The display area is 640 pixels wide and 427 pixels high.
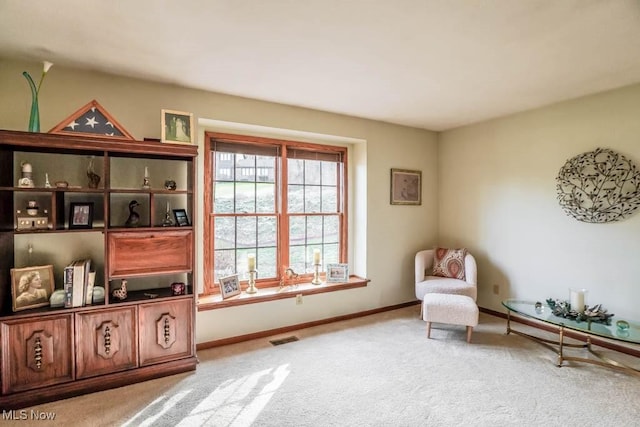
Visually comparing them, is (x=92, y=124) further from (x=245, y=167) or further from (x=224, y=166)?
(x=245, y=167)

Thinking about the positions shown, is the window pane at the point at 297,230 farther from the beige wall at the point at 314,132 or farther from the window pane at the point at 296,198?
the beige wall at the point at 314,132

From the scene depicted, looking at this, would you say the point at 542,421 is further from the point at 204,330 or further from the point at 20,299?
the point at 20,299

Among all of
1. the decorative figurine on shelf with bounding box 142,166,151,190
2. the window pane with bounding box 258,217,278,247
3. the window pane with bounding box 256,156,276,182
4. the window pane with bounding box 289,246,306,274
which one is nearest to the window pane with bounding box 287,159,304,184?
the window pane with bounding box 256,156,276,182

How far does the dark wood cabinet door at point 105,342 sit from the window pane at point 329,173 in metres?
2.59

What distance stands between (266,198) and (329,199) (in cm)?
89

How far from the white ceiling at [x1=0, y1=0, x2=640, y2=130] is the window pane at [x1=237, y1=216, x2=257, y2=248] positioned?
1335mm

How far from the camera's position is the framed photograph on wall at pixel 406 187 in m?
4.43

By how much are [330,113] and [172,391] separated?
3.13 m

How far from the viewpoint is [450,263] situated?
4.20 m

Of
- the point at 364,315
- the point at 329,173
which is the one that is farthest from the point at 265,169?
the point at 364,315

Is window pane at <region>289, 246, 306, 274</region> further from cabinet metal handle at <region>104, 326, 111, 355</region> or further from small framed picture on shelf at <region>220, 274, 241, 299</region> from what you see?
cabinet metal handle at <region>104, 326, 111, 355</region>

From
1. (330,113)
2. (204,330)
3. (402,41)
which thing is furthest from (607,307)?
Answer: (204,330)

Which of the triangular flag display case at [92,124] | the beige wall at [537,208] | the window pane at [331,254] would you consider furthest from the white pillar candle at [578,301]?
the triangular flag display case at [92,124]

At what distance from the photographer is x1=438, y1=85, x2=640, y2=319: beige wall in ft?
10.0
